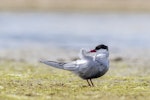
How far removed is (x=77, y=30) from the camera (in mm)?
28984

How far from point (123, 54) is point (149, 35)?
6677 mm

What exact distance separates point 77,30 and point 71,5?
477 inches

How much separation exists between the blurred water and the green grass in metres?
9.54

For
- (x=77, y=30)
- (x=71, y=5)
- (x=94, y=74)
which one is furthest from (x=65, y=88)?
(x=71, y=5)

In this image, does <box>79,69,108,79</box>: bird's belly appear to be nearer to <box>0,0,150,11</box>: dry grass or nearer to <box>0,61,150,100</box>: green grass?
<box>0,61,150,100</box>: green grass

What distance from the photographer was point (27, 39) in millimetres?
23766

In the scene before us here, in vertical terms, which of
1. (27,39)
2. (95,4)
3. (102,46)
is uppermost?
(95,4)

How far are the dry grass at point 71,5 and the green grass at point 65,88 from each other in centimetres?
2794

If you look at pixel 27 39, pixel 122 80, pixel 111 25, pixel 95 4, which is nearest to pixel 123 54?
pixel 27 39

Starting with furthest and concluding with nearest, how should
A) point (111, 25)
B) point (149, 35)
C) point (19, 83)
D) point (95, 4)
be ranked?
point (95, 4)
point (111, 25)
point (149, 35)
point (19, 83)

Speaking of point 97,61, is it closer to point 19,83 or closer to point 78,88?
point 78,88

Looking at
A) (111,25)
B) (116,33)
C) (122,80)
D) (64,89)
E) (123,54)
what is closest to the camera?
(64,89)

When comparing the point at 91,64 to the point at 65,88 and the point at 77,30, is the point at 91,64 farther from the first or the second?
the point at 77,30

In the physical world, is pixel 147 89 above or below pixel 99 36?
below
